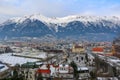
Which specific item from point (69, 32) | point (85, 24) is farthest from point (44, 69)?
point (85, 24)

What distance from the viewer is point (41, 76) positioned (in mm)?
25156

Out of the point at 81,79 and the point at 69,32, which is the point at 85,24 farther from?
the point at 81,79

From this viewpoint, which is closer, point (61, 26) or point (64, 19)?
point (61, 26)

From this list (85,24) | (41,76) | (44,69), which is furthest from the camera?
(85,24)

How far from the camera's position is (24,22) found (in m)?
159

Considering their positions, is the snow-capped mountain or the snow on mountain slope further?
the snow on mountain slope

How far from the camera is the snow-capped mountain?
147250 mm

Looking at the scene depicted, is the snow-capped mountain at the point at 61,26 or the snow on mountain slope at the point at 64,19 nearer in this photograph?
the snow-capped mountain at the point at 61,26

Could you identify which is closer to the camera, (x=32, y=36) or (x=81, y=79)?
(x=81, y=79)

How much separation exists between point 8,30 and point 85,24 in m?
35.3

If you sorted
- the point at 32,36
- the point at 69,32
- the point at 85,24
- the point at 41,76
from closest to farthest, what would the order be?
the point at 41,76
the point at 32,36
the point at 69,32
the point at 85,24

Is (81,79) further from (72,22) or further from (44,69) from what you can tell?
(72,22)

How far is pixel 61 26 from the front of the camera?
158250 mm

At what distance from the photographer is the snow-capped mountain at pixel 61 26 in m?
147
